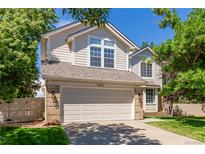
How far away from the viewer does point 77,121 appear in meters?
16.1

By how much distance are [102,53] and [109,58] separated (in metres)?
0.74

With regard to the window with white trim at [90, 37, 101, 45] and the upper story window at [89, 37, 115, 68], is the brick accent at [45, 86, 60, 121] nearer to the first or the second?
the upper story window at [89, 37, 115, 68]

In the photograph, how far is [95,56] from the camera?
60.9ft

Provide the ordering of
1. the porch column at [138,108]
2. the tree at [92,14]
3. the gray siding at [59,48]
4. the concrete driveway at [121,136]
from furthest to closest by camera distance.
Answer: the porch column at [138,108] → the gray siding at [59,48] → the concrete driveway at [121,136] → the tree at [92,14]

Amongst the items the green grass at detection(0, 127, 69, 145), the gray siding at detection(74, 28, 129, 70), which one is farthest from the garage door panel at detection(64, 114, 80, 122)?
the gray siding at detection(74, 28, 129, 70)

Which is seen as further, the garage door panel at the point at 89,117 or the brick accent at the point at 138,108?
the brick accent at the point at 138,108

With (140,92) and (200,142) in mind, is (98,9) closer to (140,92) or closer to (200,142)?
(200,142)

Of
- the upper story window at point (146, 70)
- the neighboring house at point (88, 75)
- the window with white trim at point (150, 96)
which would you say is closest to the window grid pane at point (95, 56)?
the neighboring house at point (88, 75)

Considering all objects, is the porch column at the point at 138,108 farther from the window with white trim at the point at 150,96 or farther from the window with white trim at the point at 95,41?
the window with white trim at the point at 150,96

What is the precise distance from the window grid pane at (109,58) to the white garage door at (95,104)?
88.1 inches

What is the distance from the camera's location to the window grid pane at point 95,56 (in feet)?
60.3

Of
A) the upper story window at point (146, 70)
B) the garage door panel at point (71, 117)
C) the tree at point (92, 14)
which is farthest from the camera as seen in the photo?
the upper story window at point (146, 70)
